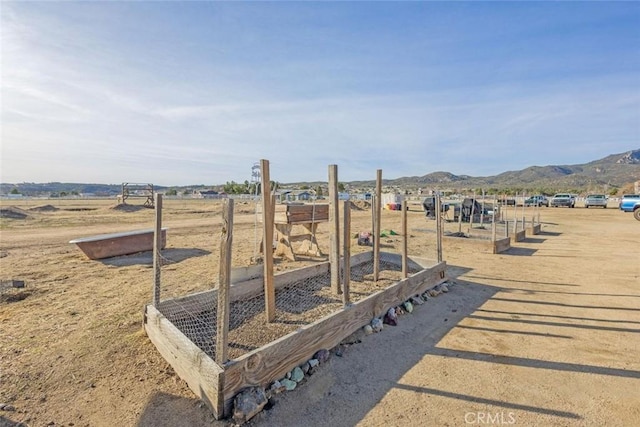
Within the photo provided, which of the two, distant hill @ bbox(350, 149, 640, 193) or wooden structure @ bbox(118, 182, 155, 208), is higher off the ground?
distant hill @ bbox(350, 149, 640, 193)

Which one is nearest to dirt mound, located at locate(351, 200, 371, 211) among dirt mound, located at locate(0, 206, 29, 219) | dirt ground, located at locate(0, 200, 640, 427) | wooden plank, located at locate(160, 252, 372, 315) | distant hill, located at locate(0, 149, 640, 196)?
dirt mound, located at locate(0, 206, 29, 219)

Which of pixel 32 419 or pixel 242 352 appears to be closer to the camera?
pixel 32 419

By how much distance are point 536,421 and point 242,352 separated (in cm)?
231

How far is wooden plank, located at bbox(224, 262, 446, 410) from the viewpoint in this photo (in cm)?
233

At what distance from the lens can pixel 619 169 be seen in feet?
306

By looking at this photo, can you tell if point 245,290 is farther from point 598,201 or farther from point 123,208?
point 598,201

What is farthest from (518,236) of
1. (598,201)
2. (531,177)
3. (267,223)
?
(531,177)

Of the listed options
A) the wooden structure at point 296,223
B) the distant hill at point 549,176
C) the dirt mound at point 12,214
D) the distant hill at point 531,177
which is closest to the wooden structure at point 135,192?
the dirt mound at point 12,214

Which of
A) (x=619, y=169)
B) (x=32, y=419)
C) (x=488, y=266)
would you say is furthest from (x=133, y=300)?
(x=619, y=169)

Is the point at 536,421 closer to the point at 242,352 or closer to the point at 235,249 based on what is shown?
the point at 242,352

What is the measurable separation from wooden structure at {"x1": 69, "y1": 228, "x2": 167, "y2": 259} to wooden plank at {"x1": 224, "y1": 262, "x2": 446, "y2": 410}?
5865mm

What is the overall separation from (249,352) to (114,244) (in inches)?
228

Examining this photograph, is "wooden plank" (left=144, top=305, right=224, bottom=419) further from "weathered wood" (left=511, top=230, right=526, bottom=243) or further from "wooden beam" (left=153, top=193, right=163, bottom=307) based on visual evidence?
"weathered wood" (left=511, top=230, right=526, bottom=243)

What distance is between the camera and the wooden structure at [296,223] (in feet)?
22.0
